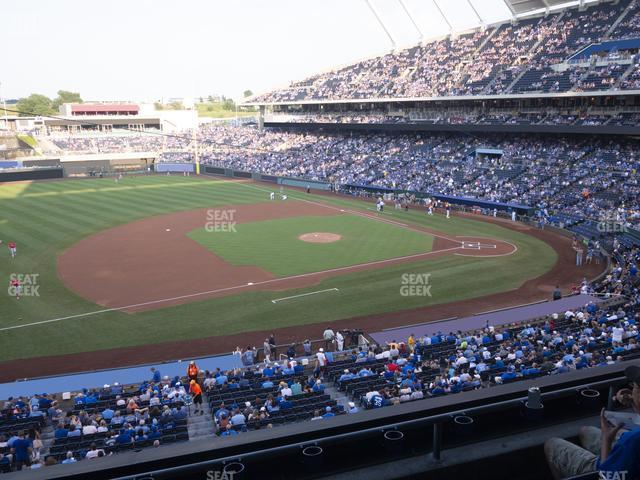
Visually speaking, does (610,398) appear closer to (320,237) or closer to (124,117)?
(320,237)

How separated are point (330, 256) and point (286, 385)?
66.2 feet

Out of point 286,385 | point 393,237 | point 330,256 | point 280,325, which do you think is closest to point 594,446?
point 286,385

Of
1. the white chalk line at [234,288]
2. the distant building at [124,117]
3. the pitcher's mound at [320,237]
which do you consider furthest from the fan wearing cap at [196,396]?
the distant building at [124,117]

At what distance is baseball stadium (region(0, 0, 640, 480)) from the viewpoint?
382 cm

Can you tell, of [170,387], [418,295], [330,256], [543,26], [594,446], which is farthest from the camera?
[543,26]

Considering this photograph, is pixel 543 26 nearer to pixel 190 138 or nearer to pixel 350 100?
pixel 350 100

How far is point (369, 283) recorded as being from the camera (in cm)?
3031

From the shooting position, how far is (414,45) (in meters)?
81.1

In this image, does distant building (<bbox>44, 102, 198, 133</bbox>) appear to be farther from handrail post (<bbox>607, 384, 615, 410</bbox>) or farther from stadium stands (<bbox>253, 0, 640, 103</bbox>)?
handrail post (<bbox>607, 384, 615, 410</bbox>)

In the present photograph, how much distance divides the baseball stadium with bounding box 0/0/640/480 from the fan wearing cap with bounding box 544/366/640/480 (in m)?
0.02

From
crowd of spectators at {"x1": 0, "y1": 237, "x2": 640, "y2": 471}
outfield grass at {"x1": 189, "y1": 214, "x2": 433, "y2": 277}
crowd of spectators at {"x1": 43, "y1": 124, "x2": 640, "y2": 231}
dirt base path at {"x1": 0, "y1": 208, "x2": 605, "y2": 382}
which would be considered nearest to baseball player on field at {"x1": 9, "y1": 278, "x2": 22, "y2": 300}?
dirt base path at {"x1": 0, "y1": 208, "x2": 605, "y2": 382}

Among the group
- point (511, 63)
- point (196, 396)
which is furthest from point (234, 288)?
point (511, 63)

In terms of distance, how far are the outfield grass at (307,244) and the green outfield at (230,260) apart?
13 cm

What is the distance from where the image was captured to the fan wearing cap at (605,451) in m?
2.92
